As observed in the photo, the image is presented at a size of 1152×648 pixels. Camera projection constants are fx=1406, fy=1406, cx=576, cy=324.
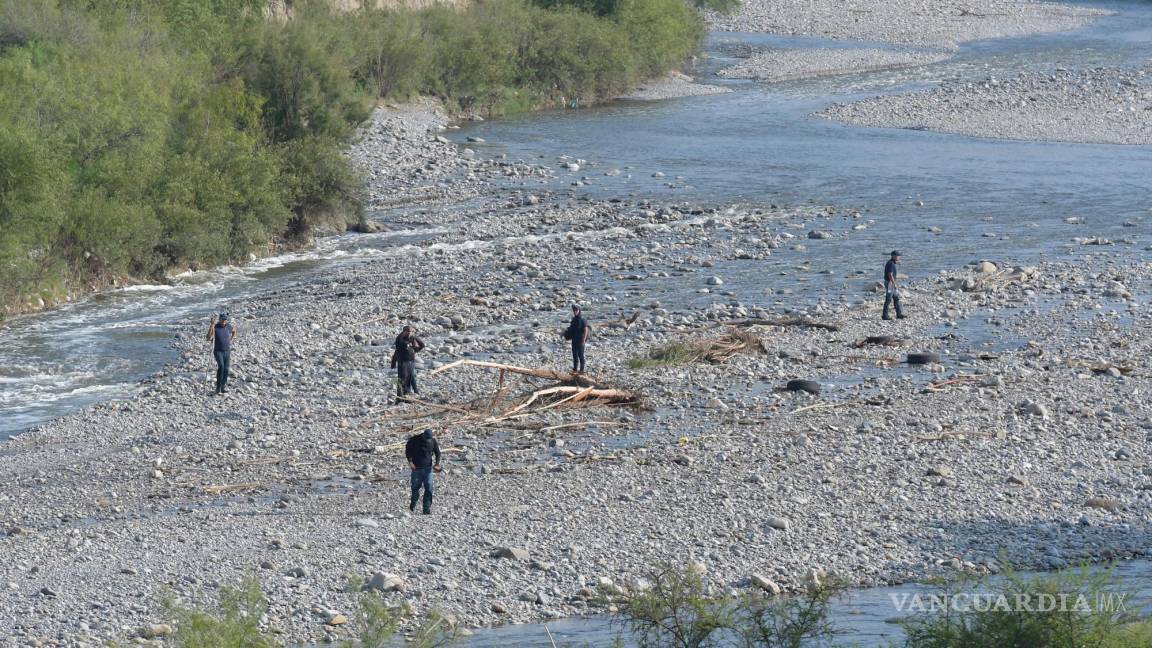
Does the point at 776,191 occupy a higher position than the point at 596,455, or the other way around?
the point at 776,191

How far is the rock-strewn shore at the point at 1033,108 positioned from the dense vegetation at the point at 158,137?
21312 mm

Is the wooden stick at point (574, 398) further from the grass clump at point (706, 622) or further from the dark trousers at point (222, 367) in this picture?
the grass clump at point (706, 622)

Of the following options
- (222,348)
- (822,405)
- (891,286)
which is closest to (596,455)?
(822,405)

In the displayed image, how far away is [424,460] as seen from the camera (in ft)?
53.2

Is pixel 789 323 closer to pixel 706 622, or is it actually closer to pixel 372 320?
pixel 372 320

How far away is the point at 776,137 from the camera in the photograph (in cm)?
5034

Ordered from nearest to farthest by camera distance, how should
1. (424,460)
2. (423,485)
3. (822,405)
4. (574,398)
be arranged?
(424,460) < (423,485) < (822,405) < (574,398)

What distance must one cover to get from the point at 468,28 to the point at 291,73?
75.7 ft

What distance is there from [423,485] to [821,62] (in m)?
60.1

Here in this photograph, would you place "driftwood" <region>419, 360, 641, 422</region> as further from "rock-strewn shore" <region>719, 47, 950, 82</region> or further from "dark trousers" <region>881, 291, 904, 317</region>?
"rock-strewn shore" <region>719, 47, 950, 82</region>

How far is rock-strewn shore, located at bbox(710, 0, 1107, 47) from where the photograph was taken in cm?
Answer: 8425

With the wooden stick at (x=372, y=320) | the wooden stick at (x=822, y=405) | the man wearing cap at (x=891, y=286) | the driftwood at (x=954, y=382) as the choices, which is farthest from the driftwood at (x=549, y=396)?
the man wearing cap at (x=891, y=286)

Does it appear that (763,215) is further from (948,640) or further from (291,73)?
(948,640)

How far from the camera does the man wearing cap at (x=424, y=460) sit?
1620 centimetres
